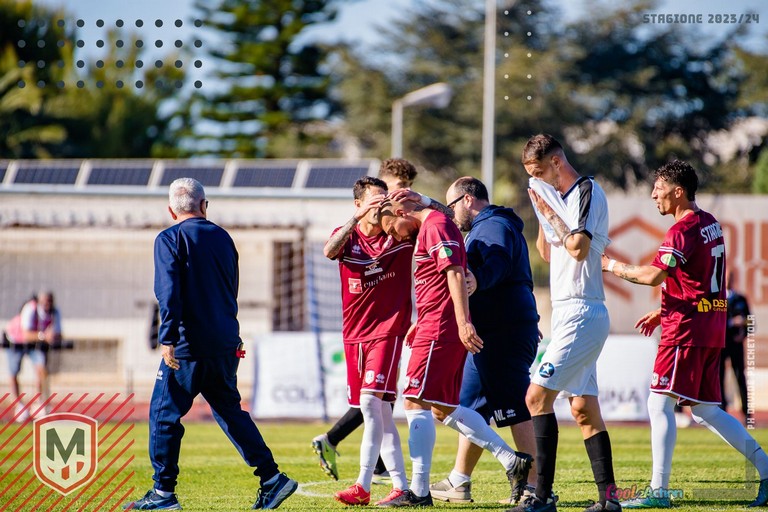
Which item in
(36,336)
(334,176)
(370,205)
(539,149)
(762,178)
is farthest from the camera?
(762,178)

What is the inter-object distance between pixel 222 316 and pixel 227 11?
98.1 ft

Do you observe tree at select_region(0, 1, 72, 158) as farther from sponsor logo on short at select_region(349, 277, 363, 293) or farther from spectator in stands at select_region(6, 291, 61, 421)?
sponsor logo on short at select_region(349, 277, 363, 293)

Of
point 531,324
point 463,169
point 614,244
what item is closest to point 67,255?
point 614,244

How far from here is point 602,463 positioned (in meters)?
6.79

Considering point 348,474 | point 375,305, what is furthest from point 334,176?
point 375,305

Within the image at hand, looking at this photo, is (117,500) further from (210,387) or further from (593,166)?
(593,166)

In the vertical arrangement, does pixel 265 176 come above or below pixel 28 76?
below

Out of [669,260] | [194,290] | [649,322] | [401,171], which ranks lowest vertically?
[649,322]

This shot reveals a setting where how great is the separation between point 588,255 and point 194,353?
9.17 feet

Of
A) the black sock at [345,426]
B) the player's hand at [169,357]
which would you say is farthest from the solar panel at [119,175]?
the player's hand at [169,357]

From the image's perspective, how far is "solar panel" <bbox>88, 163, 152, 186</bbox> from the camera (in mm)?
24298

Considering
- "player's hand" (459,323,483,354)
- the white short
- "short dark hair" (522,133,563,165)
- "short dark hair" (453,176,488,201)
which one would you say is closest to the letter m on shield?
"player's hand" (459,323,483,354)

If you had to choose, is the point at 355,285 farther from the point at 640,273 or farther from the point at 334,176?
the point at 334,176

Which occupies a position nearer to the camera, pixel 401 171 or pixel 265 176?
pixel 401 171
